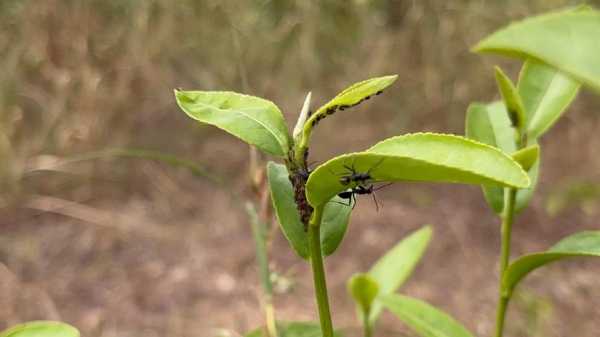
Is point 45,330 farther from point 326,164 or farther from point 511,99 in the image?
point 511,99

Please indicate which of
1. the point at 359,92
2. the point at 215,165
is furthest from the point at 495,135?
the point at 215,165

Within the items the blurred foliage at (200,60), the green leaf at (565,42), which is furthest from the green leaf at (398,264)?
the blurred foliage at (200,60)

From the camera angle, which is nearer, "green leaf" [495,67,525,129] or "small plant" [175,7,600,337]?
"small plant" [175,7,600,337]

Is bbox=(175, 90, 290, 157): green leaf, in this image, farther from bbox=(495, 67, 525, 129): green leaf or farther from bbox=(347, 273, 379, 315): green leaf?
bbox=(347, 273, 379, 315): green leaf

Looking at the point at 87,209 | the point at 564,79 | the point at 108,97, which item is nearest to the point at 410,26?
the point at 108,97

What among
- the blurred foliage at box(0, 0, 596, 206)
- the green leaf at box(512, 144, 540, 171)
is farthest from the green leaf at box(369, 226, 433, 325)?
the blurred foliage at box(0, 0, 596, 206)

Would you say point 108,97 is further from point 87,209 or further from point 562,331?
point 562,331
